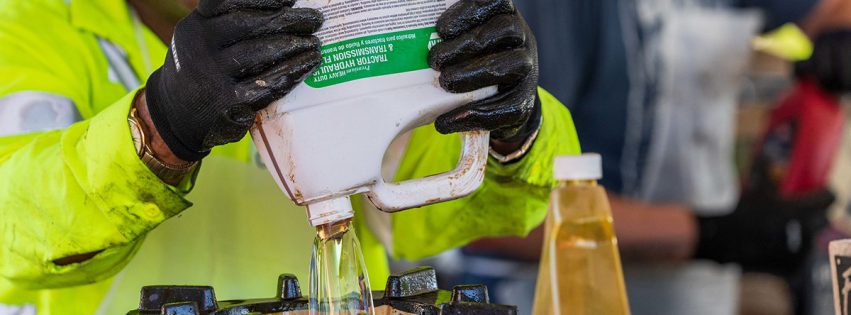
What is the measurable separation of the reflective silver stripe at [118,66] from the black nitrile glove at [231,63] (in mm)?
363

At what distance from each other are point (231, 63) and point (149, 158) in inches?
7.7

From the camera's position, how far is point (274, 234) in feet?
4.93

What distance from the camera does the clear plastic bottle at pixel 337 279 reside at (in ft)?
3.25

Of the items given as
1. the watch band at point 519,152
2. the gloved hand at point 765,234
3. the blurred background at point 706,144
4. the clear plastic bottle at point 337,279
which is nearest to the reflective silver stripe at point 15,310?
the clear plastic bottle at point 337,279

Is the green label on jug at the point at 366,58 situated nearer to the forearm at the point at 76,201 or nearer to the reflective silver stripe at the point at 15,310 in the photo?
the forearm at the point at 76,201

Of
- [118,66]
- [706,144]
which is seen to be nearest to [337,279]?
[118,66]

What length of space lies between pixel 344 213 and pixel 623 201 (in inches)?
60.4

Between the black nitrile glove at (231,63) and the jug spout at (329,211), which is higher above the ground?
the black nitrile glove at (231,63)

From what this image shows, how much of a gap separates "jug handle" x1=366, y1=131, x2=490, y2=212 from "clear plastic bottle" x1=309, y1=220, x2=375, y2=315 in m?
0.05

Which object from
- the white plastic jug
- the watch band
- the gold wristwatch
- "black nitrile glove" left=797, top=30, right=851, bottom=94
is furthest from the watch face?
"black nitrile glove" left=797, top=30, right=851, bottom=94

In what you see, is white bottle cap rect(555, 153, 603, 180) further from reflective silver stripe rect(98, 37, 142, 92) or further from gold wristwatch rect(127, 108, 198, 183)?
reflective silver stripe rect(98, 37, 142, 92)

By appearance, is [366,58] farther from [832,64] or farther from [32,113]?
[832,64]

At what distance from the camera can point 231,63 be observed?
98 cm

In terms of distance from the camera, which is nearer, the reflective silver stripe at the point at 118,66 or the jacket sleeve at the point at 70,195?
the jacket sleeve at the point at 70,195
